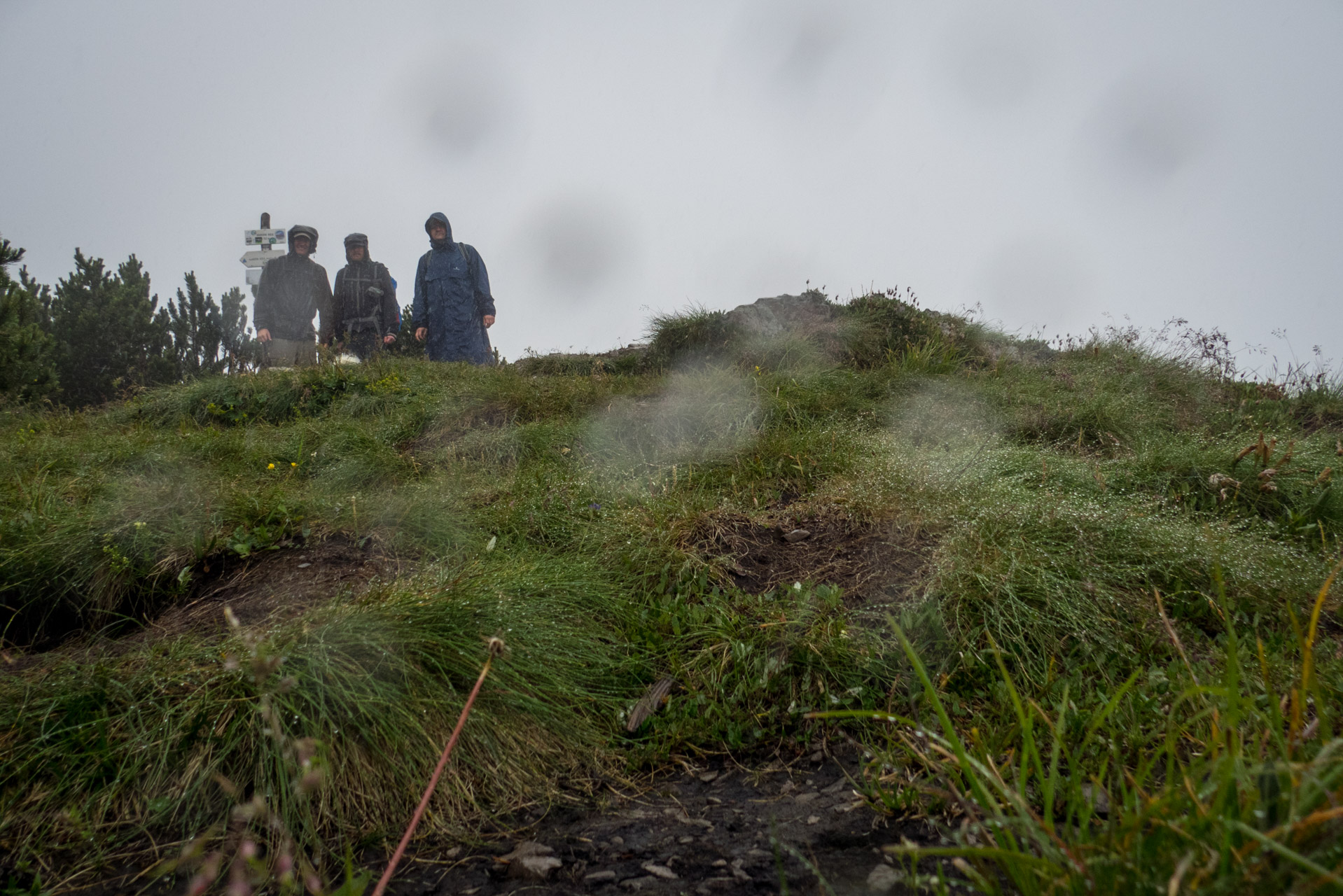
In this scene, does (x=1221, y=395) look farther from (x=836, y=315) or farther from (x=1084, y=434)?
(x=836, y=315)

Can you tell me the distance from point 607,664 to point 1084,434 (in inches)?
145

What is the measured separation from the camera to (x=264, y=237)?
1012cm

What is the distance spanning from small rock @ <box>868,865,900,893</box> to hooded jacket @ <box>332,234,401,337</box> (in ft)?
28.3

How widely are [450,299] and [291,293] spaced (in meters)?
1.84

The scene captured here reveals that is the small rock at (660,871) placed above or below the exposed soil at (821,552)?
below

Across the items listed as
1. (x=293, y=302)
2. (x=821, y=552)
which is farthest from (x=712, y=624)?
(x=293, y=302)

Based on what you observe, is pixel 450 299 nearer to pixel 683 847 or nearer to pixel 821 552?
pixel 821 552

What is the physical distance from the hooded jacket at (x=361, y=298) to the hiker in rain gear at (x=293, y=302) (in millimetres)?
167

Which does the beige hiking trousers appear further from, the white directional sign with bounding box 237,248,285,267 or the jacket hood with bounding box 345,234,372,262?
the white directional sign with bounding box 237,248,285,267

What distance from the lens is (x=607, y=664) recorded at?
2.31 m

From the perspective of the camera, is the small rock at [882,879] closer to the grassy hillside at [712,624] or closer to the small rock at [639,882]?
the grassy hillside at [712,624]

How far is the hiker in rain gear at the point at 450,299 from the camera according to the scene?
854 centimetres

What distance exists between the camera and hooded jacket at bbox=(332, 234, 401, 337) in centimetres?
864

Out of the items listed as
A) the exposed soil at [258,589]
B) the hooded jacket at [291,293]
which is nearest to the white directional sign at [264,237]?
the hooded jacket at [291,293]
